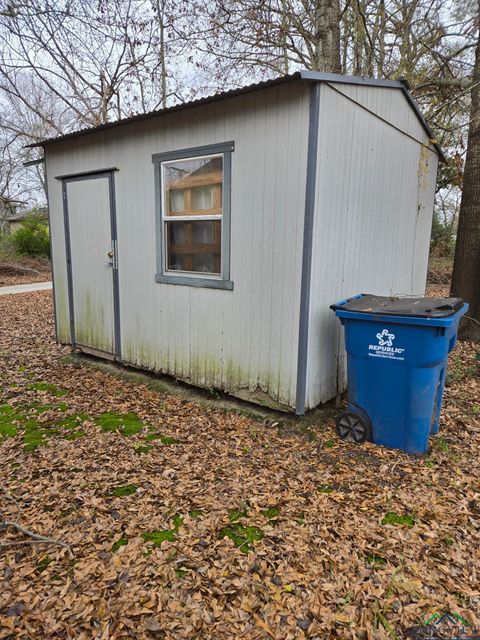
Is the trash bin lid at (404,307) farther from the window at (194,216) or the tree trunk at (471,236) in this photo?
the tree trunk at (471,236)

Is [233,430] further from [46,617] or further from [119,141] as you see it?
[119,141]

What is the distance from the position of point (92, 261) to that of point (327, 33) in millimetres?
5861

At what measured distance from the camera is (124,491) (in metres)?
2.77

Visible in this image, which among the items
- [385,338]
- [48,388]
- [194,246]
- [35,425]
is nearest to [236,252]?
[194,246]

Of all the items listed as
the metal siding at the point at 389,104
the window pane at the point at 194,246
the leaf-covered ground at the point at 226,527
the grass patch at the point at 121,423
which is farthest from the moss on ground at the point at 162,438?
the metal siding at the point at 389,104

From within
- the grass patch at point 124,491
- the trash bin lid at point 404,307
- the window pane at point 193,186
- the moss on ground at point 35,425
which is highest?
the window pane at point 193,186

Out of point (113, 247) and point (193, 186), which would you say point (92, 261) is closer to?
point (113, 247)

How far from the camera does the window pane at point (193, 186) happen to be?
395 centimetres

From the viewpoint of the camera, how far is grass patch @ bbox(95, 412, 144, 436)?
3689 mm

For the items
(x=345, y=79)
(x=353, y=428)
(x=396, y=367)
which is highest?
(x=345, y=79)

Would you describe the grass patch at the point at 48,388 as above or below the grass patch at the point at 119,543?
below

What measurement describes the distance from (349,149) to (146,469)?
127 inches

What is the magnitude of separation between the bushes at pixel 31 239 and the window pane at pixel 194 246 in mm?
14970

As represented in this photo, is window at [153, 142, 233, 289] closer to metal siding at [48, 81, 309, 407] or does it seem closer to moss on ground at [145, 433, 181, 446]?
metal siding at [48, 81, 309, 407]
